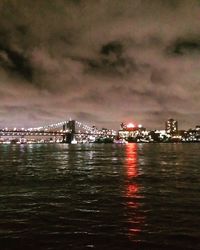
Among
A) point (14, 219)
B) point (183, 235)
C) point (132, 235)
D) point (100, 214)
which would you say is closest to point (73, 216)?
point (100, 214)

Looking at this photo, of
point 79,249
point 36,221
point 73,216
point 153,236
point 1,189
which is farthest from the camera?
point 1,189

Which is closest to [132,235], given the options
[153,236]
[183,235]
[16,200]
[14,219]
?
[153,236]

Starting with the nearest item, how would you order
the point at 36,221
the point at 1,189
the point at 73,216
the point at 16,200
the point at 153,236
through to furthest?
the point at 153,236, the point at 36,221, the point at 73,216, the point at 16,200, the point at 1,189

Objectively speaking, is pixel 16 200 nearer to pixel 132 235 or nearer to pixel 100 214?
pixel 100 214

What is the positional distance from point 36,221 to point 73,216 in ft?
5.36

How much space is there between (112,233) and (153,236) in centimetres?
137

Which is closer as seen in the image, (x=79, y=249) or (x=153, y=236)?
(x=79, y=249)

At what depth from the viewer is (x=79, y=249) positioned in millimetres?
10609

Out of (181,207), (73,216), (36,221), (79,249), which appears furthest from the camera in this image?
(181,207)

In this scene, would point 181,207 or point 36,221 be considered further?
point 181,207

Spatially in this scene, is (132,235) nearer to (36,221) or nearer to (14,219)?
(36,221)

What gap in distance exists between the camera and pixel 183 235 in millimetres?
11906

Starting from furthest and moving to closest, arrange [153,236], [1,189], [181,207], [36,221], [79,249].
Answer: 1. [1,189]
2. [181,207]
3. [36,221]
4. [153,236]
5. [79,249]

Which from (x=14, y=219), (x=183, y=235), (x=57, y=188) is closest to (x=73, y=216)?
(x=14, y=219)
